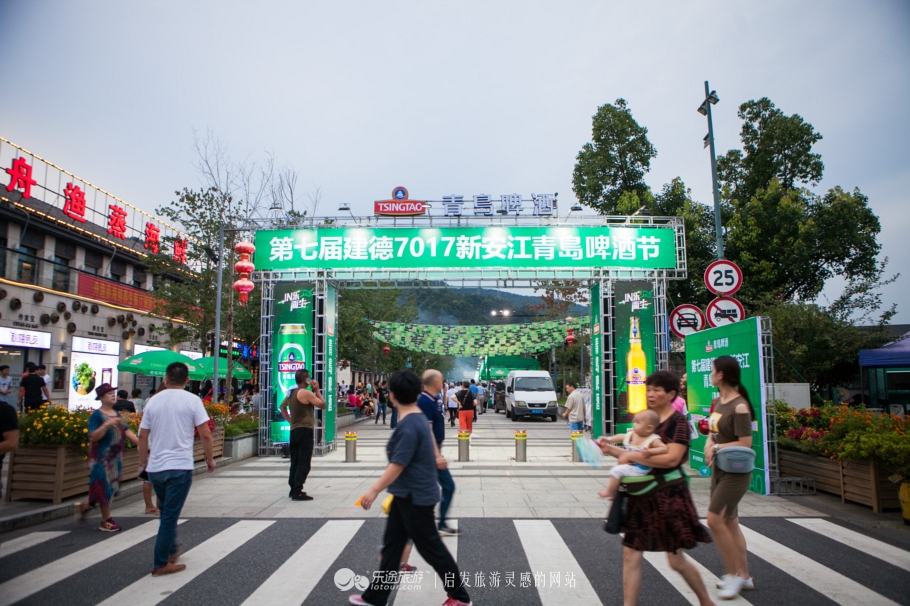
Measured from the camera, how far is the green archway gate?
13.9 m

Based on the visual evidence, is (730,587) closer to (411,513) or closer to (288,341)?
(411,513)

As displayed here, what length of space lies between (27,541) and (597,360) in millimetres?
11842

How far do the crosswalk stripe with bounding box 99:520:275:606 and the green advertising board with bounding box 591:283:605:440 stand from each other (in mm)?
9319

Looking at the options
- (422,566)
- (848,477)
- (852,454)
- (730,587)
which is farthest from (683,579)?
(848,477)

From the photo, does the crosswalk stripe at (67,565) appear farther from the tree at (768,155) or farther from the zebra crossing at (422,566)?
the tree at (768,155)

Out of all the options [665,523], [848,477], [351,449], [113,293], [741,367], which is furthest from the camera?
[113,293]

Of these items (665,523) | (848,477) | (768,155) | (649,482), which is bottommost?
(848,477)

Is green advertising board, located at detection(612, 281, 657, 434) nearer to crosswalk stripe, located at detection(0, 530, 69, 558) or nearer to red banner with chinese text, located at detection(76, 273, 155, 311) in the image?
crosswalk stripe, located at detection(0, 530, 69, 558)

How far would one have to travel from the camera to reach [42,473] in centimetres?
797

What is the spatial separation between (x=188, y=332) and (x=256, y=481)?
44.0 ft

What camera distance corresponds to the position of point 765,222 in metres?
24.9

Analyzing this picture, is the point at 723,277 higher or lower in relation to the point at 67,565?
higher

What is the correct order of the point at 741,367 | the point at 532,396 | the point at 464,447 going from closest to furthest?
the point at 741,367, the point at 464,447, the point at 532,396

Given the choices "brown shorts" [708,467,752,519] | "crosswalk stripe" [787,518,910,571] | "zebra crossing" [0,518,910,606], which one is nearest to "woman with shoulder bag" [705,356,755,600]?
"brown shorts" [708,467,752,519]
